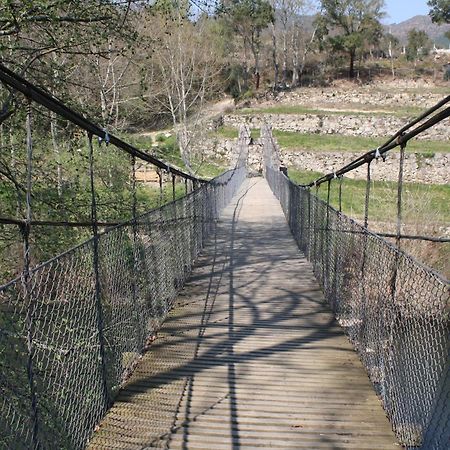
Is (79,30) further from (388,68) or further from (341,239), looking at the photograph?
(388,68)

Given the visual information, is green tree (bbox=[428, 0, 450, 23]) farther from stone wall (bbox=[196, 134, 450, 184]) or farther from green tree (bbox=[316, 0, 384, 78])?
stone wall (bbox=[196, 134, 450, 184])

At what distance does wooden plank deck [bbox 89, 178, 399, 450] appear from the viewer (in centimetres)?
→ 261

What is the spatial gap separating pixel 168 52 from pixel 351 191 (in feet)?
28.9

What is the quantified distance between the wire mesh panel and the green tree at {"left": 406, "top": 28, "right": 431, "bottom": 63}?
4895cm

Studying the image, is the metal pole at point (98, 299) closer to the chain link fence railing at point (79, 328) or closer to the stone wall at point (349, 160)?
the chain link fence railing at point (79, 328)

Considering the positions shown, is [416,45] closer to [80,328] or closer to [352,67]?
[352,67]

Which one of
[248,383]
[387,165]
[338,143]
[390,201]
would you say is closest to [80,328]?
[248,383]

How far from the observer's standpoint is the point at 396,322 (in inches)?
114

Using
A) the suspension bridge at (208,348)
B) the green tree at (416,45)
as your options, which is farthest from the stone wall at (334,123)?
the suspension bridge at (208,348)

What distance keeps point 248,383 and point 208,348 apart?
23.9 inches

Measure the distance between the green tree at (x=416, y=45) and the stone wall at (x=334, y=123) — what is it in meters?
18.8

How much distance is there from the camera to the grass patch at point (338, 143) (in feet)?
89.5

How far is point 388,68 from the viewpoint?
45.6 metres

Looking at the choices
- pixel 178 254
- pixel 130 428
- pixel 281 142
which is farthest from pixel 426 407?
pixel 281 142
